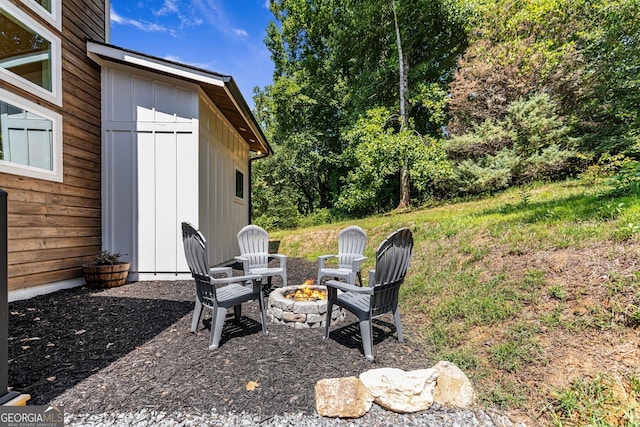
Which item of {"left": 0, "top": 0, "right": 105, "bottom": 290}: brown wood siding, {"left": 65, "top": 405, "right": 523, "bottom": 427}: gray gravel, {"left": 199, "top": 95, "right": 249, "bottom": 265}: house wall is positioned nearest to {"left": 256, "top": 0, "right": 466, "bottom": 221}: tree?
{"left": 199, "top": 95, "right": 249, "bottom": 265}: house wall

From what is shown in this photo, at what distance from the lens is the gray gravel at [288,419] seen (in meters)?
1.67

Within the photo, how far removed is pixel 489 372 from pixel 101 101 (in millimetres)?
7044

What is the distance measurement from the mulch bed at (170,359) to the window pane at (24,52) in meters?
3.18

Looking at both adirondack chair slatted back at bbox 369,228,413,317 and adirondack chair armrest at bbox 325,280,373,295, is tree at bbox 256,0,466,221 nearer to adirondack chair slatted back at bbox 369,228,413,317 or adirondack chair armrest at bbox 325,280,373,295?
adirondack chair slatted back at bbox 369,228,413,317

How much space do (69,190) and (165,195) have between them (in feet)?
4.47

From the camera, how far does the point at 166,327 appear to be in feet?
10.0

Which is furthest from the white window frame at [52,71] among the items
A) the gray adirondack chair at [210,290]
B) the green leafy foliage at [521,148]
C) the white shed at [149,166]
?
the green leafy foliage at [521,148]

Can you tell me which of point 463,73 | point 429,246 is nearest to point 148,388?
point 429,246

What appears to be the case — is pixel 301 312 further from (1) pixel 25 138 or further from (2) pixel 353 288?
(1) pixel 25 138

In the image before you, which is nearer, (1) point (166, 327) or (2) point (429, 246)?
(1) point (166, 327)

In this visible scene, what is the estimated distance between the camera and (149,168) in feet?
16.8

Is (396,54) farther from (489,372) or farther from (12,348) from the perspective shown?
(12,348)

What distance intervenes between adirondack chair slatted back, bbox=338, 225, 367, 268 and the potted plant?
3691mm

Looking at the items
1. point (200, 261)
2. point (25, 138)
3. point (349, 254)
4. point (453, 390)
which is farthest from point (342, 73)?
point (453, 390)
